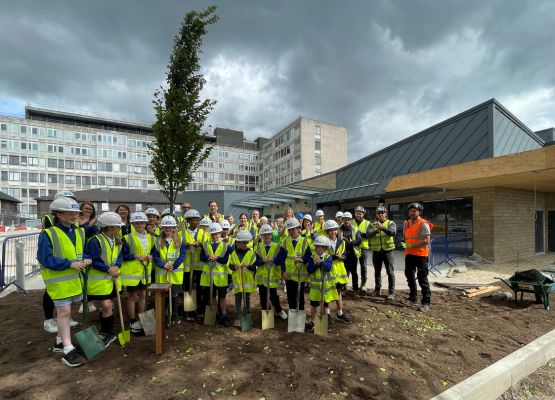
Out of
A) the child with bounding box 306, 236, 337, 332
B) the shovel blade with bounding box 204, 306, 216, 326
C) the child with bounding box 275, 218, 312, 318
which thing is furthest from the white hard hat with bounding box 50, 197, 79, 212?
the child with bounding box 306, 236, 337, 332

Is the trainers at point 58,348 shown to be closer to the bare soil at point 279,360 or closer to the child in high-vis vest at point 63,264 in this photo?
the bare soil at point 279,360

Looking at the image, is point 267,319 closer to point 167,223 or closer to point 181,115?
point 167,223

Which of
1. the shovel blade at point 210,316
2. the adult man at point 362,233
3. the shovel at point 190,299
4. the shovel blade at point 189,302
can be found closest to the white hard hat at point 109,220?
the shovel at point 190,299

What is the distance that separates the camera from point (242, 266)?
4.75 meters

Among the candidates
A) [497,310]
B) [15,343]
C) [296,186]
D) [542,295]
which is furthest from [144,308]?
[296,186]

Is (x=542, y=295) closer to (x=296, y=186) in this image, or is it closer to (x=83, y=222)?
(x=83, y=222)

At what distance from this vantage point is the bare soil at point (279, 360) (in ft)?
9.75

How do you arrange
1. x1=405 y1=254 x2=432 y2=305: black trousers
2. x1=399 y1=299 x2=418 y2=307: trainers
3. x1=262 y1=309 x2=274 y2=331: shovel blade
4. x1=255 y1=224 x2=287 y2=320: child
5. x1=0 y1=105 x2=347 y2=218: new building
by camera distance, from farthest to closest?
x1=0 y1=105 x2=347 y2=218: new building, x1=399 y1=299 x2=418 y2=307: trainers, x1=405 y1=254 x2=432 y2=305: black trousers, x1=255 y1=224 x2=287 y2=320: child, x1=262 y1=309 x2=274 y2=331: shovel blade

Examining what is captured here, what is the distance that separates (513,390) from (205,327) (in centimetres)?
402

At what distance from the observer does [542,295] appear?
224 inches

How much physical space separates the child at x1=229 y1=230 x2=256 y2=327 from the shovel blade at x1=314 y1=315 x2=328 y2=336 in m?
1.16

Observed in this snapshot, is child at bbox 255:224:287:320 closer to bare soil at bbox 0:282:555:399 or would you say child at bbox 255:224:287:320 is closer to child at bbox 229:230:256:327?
child at bbox 229:230:256:327

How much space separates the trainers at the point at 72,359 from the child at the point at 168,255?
54.8 inches

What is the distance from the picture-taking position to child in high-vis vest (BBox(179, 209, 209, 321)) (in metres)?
5.07
